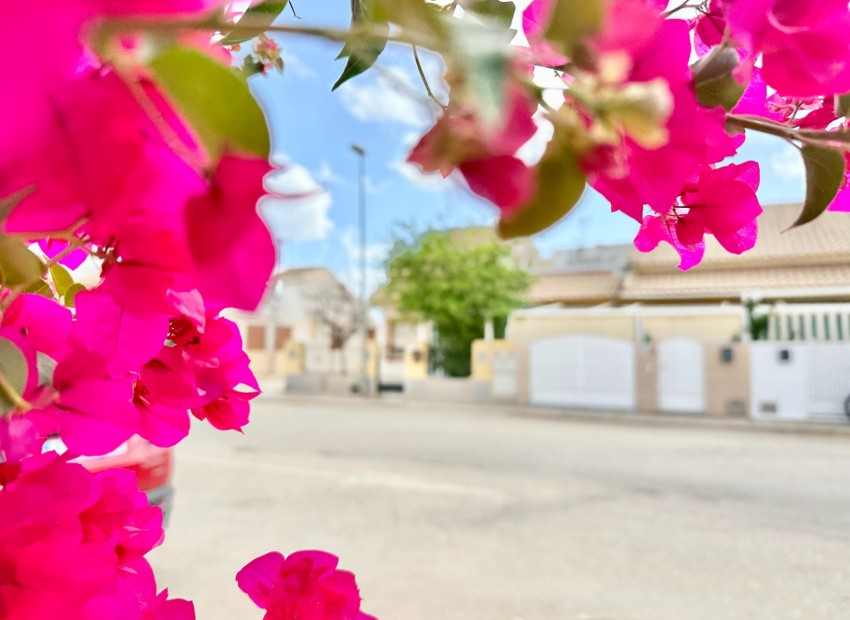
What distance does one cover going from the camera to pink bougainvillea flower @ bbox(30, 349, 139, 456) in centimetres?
25

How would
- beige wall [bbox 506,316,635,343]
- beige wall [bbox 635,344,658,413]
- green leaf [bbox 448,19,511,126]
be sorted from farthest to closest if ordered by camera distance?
beige wall [bbox 506,316,635,343]
beige wall [bbox 635,344,658,413]
green leaf [bbox 448,19,511,126]

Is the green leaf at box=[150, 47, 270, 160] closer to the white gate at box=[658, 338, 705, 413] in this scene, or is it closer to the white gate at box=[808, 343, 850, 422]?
the white gate at box=[808, 343, 850, 422]

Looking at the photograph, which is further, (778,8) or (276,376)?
(276,376)

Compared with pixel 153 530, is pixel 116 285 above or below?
above

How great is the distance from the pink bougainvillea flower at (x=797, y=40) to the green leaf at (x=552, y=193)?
9 centimetres

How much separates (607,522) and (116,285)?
3041 mm

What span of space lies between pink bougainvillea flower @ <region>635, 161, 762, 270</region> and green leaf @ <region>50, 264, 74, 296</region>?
0.32m

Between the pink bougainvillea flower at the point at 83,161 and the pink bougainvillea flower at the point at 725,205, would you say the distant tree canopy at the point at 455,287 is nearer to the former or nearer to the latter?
the pink bougainvillea flower at the point at 725,205

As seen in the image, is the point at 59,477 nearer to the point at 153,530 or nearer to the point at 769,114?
the point at 153,530

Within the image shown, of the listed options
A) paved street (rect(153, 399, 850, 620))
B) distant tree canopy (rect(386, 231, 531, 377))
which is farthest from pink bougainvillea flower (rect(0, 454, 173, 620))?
distant tree canopy (rect(386, 231, 531, 377))

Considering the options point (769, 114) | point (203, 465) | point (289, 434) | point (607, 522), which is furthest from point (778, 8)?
point (289, 434)

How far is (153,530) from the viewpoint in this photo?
372 millimetres

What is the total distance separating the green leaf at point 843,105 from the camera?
0.27m

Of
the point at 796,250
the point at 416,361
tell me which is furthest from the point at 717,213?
the point at 416,361
